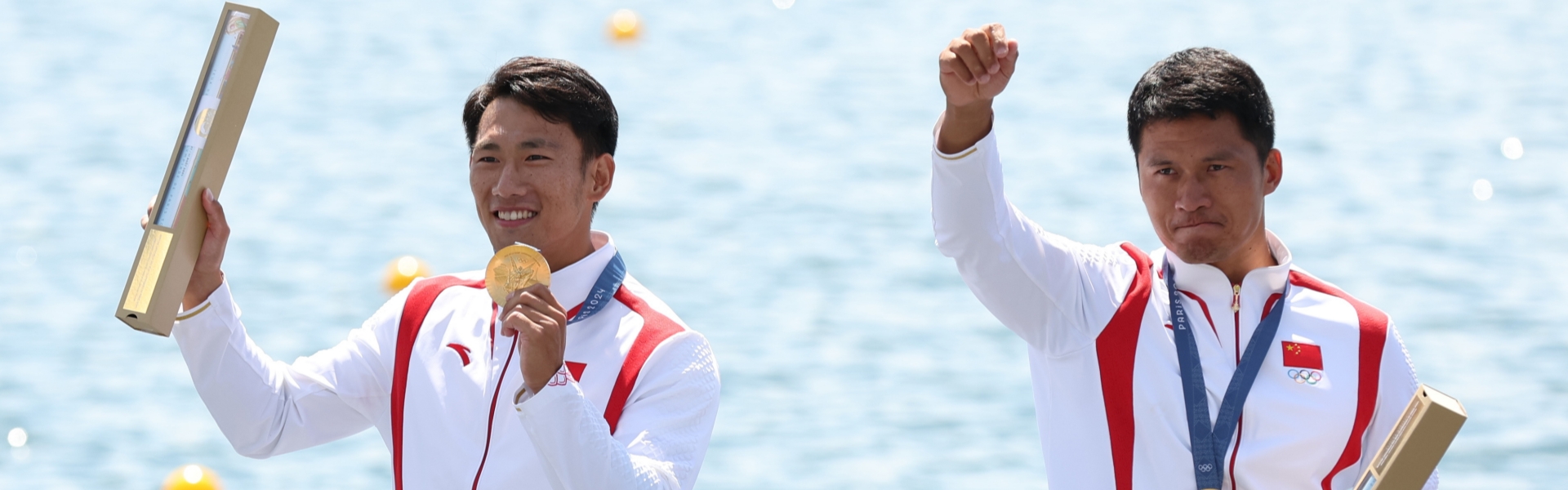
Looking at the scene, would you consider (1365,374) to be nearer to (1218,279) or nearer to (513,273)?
(1218,279)

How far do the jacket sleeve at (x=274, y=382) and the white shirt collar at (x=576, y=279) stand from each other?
294 millimetres

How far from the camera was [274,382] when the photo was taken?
279 centimetres

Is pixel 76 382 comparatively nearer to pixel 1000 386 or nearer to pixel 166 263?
pixel 1000 386

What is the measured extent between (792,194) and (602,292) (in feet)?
27.7

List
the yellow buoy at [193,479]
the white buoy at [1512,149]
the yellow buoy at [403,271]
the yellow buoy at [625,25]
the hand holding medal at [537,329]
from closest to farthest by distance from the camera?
1. the hand holding medal at [537,329]
2. the yellow buoy at [193,479]
3. the yellow buoy at [403,271]
4. the white buoy at [1512,149]
5. the yellow buoy at [625,25]

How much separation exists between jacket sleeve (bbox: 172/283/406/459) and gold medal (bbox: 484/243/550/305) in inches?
14.7

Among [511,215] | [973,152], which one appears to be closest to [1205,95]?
[973,152]

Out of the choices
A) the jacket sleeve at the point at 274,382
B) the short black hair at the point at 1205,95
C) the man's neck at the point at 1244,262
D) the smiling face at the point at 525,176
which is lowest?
the jacket sleeve at the point at 274,382

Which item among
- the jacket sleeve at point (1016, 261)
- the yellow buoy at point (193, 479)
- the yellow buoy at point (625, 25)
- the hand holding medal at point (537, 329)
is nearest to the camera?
the hand holding medal at point (537, 329)

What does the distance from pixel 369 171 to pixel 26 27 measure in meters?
4.30

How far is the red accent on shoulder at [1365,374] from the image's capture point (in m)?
2.65

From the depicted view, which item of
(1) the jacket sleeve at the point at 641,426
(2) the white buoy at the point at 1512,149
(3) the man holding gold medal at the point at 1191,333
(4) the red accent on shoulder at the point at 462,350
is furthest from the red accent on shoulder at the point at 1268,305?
(2) the white buoy at the point at 1512,149

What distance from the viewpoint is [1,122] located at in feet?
38.8

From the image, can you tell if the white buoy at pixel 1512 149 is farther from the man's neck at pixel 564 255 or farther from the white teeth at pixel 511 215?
the white teeth at pixel 511 215
